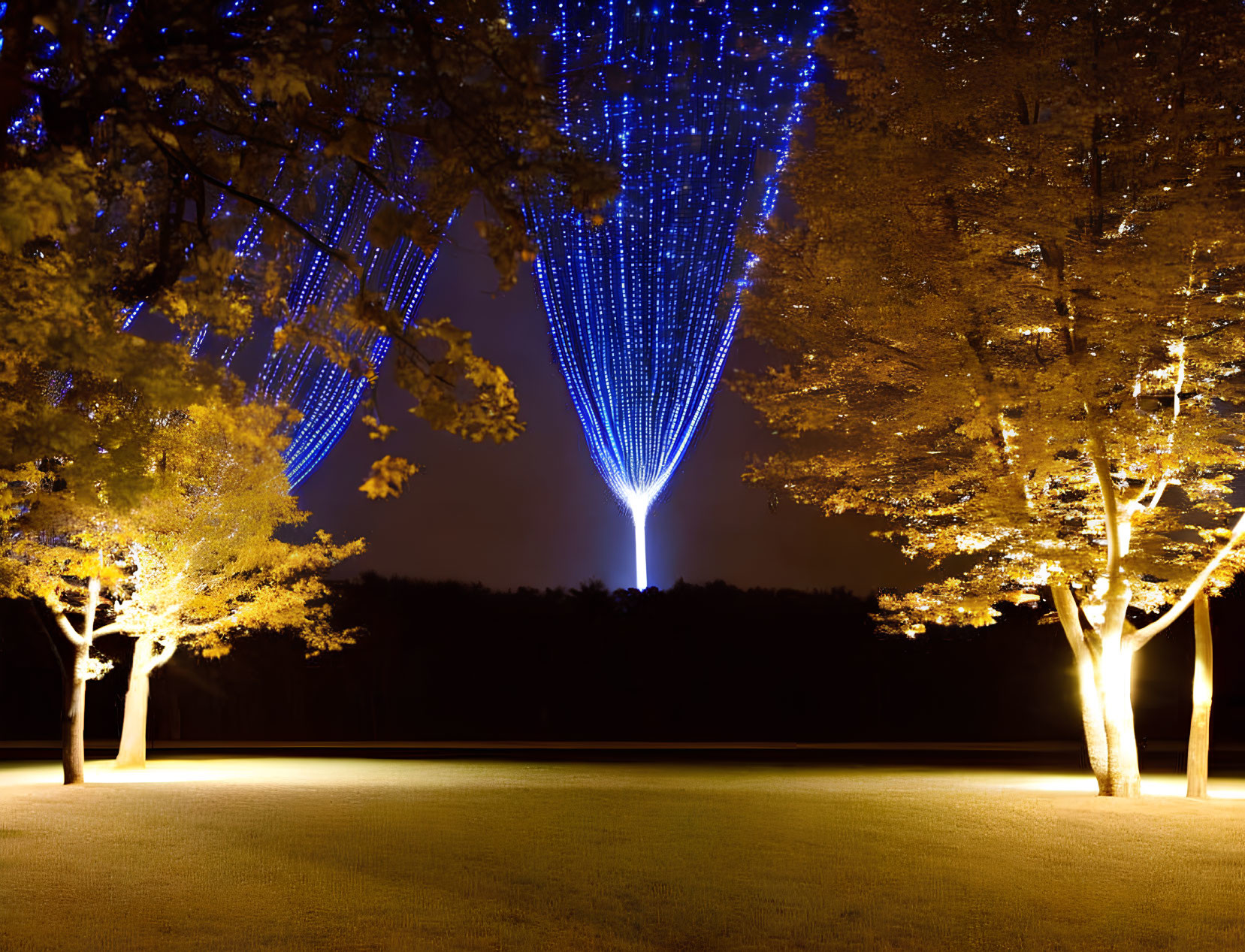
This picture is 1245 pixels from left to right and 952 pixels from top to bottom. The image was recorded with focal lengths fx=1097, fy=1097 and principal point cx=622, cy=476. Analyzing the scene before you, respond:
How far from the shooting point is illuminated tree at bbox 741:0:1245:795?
41.4 ft

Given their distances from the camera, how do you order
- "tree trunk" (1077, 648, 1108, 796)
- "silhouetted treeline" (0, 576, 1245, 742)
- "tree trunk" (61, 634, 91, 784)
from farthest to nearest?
1. "silhouetted treeline" (0, 576, 1245, 742)
2. "tree trunk" (61, 634, 91, 784)
3. "tree trunk" (1077, 648, 1108, 796)

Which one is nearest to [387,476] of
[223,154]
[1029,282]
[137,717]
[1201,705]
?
[223,154]

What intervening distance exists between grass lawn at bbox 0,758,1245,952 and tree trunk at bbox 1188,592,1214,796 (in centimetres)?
56

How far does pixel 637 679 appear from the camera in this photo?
3719 centimetres

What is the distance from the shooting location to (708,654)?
36.9m

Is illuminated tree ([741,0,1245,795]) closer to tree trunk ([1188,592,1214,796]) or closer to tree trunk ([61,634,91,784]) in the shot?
tree trunk ([1188,592,1214,796])

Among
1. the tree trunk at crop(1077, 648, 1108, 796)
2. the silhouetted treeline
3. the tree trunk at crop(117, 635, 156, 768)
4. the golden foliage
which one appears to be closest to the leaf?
the golden foliage

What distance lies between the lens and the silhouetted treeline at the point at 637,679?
3588 cm

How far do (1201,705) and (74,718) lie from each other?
55.4 ft

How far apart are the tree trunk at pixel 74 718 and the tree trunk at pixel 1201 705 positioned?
1639 cm

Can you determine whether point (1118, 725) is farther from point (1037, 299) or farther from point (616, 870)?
point (616, 870)

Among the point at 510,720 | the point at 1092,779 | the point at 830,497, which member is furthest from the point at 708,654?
the point at 830,497

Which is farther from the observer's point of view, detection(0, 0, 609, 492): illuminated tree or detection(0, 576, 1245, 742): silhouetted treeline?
detection(0, 576, 1245, 742): silhouetted treeline

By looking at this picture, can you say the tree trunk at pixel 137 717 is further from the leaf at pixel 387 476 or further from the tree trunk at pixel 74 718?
the leaf at pixel 387 476
